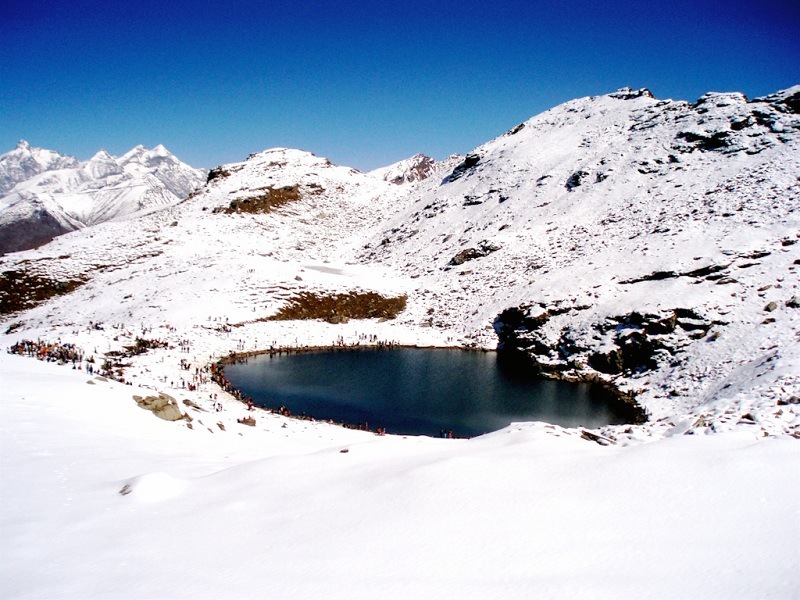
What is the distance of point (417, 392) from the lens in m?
33.6

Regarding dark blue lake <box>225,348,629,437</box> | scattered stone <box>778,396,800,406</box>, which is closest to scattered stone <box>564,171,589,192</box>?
dark blue lake <box>225,348,629,437</box>

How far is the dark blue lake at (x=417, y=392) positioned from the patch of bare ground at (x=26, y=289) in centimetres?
4008

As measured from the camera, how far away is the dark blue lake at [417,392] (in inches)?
1138

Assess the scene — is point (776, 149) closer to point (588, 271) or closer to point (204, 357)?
point (588, 271)

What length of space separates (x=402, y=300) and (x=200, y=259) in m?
30.9

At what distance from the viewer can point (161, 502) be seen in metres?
10.2

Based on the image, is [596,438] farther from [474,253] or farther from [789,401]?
[474,253]

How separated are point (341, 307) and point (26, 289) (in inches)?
1753

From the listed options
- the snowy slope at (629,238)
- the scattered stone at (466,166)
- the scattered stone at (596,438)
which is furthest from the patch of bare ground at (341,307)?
the scattered stone at (466,166)

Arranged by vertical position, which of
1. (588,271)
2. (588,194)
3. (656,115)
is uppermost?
(656,115)

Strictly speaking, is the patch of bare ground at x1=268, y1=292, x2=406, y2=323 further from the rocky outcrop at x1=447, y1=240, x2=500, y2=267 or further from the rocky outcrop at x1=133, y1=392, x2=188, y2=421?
the rocky outcrop at x1=133, y1=392, x2=188, y2=421

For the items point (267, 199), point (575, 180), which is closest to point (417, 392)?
point (575, 180)

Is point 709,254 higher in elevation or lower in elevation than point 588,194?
lower

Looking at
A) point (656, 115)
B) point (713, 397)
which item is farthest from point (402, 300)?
point (656, 115)
